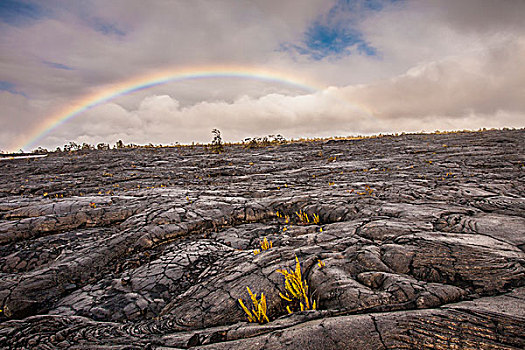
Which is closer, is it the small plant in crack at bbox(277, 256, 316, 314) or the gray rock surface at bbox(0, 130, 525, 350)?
the gray rock surface at bbox(0, 130, 525, 350)

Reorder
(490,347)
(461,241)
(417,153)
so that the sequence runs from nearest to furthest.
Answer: (490,347) < (461,241) < (417,153)

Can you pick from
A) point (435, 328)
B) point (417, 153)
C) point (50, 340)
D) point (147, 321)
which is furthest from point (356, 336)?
point (417, 153)

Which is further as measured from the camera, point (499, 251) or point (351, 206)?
point (351, 206)

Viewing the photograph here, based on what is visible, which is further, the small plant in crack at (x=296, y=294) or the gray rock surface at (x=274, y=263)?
the small plant in crack at (x=296, y=294)

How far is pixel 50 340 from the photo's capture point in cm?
326

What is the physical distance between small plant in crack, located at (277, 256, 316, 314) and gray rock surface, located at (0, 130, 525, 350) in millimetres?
127

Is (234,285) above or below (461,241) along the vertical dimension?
below

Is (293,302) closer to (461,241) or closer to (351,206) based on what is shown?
(461,241)

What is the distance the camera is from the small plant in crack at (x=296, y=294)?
11.1 ft

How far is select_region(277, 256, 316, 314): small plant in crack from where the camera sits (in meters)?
3.38

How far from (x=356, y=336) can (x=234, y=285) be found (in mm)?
2224

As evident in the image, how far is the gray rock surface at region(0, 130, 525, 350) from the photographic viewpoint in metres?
2.73

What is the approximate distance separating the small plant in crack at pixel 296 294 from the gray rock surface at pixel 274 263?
0.13 meters

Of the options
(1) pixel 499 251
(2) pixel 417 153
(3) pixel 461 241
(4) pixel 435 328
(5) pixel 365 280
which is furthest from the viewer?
(2) pixel 417 153
